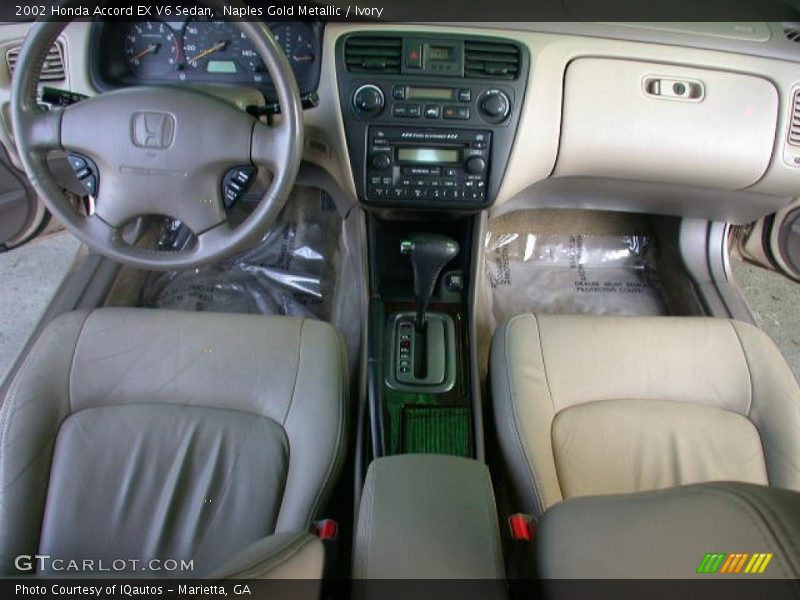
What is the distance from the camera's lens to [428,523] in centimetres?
64

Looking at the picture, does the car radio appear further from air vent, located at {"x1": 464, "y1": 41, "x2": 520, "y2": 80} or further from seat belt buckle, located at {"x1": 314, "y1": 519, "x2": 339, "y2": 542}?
seat belt buckle, located at {"x1": 314, "y1": 519, "x2": 339, "y2": 542}

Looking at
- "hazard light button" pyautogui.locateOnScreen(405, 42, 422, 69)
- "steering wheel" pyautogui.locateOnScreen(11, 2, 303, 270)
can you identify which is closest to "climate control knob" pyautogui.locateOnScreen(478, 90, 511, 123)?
A: "hazard light button" pyautogui.locateOnScreen(405, 42, 422, 69)

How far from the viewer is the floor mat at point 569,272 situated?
1.58 m

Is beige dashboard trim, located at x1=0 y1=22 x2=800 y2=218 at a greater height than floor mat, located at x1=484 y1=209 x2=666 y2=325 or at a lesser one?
greater

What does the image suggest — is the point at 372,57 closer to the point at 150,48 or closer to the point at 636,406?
the point at 150,48

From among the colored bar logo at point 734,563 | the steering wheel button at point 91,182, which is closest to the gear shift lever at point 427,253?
the steering wheel button at point 91,182

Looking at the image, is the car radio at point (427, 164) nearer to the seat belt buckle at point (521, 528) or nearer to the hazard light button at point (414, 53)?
the hazard light button at point (414, 53)

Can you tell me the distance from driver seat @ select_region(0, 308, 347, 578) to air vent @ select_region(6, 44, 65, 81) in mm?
483

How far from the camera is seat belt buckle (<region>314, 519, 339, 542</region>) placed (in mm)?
790

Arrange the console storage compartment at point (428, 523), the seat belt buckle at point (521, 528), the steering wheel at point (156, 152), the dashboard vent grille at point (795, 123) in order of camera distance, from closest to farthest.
Result: 1. the console storage compartment at point (428, 523)
2. the seat belt buckle at point (521, 528)
3. the steering wheel at point (156, 152)
4. the dashboard vent grille at point (795, 123)

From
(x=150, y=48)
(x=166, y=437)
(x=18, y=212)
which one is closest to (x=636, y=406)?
(x=166, y=437)

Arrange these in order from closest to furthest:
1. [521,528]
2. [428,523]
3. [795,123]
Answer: [428,523]
[521,528]
[795,123]

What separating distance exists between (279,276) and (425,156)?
0.64m

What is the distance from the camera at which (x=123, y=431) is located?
0.87 m
